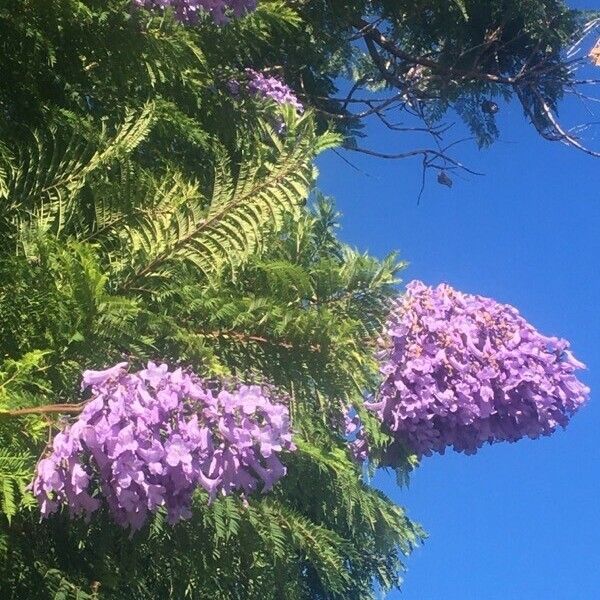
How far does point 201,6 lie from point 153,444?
213 centimetres

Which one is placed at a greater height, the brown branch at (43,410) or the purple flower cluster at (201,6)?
the purple flower cluster at (201,6)

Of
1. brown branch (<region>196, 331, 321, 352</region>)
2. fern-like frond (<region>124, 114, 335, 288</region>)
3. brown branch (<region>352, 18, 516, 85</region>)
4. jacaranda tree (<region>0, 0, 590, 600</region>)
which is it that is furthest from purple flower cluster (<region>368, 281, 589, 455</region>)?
brown branch (<region>352, 18, 516, 85</region>)

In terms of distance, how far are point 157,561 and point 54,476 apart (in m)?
1.06

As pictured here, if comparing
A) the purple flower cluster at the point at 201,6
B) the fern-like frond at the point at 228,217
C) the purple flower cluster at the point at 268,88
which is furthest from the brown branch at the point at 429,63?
the fern-like frond at the point at 228,217

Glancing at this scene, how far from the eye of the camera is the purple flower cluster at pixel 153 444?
208cm

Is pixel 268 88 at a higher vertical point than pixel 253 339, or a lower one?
higher

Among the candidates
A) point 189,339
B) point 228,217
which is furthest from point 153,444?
point 228,217

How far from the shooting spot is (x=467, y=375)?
3.65 m

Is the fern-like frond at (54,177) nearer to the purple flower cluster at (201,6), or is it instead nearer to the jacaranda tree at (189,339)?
the jacaranda tree at (189,339)

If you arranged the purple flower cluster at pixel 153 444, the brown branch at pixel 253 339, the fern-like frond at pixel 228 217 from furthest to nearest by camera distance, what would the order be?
the brown branch at pixel 253 339 → the fern-like frond at pixel 228 217 → the purple flower cluster at pixel 153 444

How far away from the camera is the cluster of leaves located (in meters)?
2.56

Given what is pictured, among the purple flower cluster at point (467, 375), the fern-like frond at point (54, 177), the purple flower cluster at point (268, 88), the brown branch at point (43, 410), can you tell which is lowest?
the brown branch at point (43, 410)

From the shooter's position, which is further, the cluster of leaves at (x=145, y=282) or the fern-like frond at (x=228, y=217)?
the fern-like frond at (x=228, y=217)

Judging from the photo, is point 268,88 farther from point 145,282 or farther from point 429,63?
point 145,282
